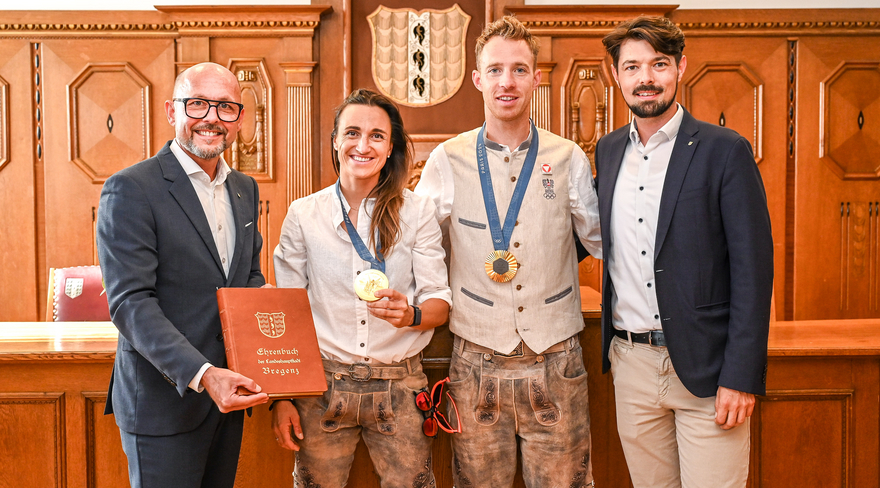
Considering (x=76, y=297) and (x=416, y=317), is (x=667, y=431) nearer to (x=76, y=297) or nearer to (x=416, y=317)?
(x=416, y=317)

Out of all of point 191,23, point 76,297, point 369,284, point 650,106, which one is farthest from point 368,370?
point 191,23

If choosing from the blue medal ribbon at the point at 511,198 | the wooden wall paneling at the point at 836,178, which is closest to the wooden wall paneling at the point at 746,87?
the wooden wall paneling at the point at 836,178

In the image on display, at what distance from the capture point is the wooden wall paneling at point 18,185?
4.96 meters

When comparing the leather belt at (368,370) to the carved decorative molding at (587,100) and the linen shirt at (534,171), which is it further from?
the carved decorative molding at (587,100)

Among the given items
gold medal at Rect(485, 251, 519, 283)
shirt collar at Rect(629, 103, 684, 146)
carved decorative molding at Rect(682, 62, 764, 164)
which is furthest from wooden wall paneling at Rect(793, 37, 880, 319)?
gold medal at Rect(485, 251, 519, 283)

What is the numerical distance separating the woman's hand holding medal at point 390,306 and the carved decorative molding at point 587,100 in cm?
369

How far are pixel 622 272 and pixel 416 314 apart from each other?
0.67 meters

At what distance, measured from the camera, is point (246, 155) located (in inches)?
195

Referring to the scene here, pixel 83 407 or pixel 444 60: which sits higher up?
pixel 444 60

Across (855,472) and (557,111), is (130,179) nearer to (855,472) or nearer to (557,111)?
(855,472)

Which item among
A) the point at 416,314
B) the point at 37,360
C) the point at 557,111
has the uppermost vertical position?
the point at 557,111

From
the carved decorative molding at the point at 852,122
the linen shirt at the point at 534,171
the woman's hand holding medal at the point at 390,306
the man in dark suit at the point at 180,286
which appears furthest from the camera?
the carved decorative molding at the point at 852,122

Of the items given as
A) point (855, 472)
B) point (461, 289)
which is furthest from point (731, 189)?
point (855, 472)

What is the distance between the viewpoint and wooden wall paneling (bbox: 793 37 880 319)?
5012 millimetres
